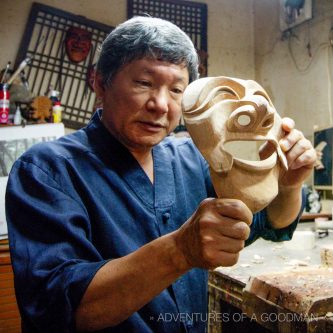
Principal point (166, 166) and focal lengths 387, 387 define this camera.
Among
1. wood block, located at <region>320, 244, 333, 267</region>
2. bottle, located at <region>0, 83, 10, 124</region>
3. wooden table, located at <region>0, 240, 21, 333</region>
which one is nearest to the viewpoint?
wood block, located at <region>320, 244, 333, 267</region>

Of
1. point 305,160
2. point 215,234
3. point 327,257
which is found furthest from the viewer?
point 327,257

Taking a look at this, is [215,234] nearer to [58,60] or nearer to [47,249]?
[47,249]

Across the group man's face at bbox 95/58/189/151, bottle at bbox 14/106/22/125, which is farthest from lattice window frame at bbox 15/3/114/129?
man's face at bbox 95/58/189/151

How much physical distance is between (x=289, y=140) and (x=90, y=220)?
616 mm

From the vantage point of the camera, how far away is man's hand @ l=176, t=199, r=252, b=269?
85 cm

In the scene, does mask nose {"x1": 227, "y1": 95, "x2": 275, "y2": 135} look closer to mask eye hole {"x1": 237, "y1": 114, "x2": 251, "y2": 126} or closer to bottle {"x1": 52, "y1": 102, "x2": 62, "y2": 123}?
mask eye hole {"x1": 237, "y1": 114, "x2": 251, "y2": 126}

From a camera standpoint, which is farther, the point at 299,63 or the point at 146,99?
the point at 299,63

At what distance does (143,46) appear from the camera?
114cm

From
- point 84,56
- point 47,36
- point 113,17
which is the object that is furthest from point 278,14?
point 47,36

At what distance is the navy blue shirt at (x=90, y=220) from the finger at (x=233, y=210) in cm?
32

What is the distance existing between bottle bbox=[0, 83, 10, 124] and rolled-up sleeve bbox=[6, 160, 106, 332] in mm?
2194

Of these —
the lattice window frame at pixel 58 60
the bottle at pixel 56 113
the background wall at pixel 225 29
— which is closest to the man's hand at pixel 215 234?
the bottle at pixel 56 113

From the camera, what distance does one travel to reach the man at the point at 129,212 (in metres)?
0.89

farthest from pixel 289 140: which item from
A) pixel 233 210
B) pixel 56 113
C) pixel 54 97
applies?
pixel 54 97
